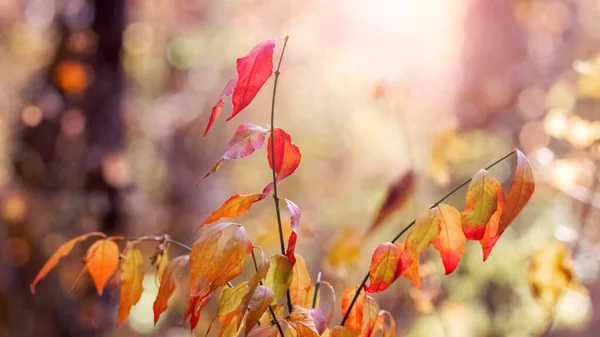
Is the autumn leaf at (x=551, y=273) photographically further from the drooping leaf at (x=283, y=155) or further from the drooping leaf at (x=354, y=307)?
the drooping leaf at (x=283, y=155)

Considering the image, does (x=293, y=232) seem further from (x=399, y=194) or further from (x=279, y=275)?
(x=399, y=194)

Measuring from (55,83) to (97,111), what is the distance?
0.22 m

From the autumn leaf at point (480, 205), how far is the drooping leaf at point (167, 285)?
13.1 inches

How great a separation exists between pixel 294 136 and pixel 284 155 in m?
4.30

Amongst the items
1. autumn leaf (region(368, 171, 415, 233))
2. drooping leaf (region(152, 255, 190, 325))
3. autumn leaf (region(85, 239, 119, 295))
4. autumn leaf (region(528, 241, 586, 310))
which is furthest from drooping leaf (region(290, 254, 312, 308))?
autumn leaf (region(528, 241, 586, 310))

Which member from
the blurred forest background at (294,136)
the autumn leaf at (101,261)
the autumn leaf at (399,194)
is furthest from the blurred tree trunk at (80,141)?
the autumn leaf at (101,261)

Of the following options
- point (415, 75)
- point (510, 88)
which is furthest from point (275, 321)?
point (415, 75)

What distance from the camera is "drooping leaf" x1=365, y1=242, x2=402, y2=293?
2.05ft

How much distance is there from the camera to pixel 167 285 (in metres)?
0.67

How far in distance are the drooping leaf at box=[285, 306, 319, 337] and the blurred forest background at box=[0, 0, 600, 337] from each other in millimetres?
355

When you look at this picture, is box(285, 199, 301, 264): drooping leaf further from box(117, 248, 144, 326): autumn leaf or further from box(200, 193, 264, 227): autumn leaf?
box(117, 248, 144, 326): autumn leaf

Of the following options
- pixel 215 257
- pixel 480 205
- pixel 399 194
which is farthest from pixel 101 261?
pixel 399 194

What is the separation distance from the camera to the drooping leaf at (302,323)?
0.59 meters

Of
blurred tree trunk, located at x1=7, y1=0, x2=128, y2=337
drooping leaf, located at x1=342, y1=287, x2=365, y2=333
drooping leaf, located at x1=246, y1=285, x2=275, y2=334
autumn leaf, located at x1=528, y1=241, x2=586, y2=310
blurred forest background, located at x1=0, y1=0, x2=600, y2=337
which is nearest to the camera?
drooping leaf, located at x1=246, y1=285, x2=275, y2=334
